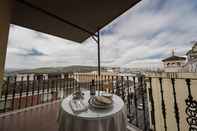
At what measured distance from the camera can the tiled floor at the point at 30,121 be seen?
6.21 feet

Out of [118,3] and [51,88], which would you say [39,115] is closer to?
[51,88]

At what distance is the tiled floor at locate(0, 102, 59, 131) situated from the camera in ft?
6.21

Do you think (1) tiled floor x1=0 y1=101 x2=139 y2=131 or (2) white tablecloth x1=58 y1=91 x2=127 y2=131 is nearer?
(2) white tablecloth x1=58 y1=91 x2=127 y2=131

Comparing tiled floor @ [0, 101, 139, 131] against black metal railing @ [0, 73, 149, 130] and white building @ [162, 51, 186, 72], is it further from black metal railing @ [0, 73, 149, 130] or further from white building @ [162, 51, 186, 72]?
white building @ [162, 51, 186, 72]

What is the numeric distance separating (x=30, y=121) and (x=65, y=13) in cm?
243

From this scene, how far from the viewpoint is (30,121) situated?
2168 millimetres

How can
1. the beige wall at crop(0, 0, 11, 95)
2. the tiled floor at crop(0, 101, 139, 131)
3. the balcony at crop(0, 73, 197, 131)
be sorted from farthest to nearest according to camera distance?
the tiled floor at crop(0, 101, 139, 131)
the balcony at crop(0, 73, 197, 131)
the beige wall at crop(0, 0, 11, 95)

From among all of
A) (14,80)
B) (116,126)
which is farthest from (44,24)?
(116,126)

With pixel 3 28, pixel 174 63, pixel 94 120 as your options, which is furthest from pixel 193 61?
pixel 3 28

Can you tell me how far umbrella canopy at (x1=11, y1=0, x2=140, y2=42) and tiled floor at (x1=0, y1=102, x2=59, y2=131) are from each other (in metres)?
2.19

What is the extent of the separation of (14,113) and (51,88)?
181 cm

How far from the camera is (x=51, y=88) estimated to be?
435 centimetres

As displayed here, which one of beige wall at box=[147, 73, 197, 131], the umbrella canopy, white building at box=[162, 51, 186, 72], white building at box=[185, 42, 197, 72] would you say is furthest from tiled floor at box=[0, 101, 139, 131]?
white building at box=[162, 51, 186, 72]

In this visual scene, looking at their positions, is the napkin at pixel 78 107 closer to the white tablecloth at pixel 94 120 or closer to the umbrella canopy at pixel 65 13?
the white tablecloth at pixel 94 120
